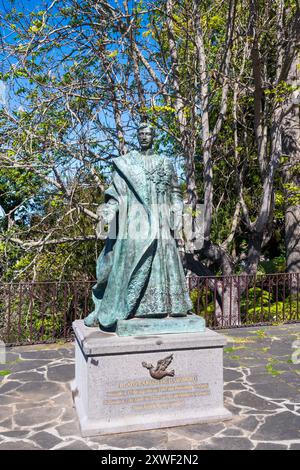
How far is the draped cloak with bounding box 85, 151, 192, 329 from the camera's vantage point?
499cm

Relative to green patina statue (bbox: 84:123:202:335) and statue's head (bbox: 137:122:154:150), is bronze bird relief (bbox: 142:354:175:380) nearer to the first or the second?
green patina statue (bbox: 84:123:202:335)

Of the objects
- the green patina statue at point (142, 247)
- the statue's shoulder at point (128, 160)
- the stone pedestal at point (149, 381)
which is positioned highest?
the statue's shoulder at point (128, 160)

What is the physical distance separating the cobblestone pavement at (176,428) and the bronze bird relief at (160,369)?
22.2 inches

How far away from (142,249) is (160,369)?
1.28 metres

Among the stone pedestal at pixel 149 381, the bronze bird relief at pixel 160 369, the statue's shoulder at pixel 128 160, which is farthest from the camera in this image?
the statue's shoulder at pixel 128 160

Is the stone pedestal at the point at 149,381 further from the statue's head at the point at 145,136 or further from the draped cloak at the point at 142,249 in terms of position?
the statue's head at the point at 145,136

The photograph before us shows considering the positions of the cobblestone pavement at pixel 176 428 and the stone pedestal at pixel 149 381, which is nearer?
the cobblestone pavement at pixel 176 428

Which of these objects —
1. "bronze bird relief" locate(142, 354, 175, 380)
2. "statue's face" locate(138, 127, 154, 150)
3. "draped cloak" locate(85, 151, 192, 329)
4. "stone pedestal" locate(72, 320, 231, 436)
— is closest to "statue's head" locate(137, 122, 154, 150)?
"statue's face" locate(138, 127, 154, 150)

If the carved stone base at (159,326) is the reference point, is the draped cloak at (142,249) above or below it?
above

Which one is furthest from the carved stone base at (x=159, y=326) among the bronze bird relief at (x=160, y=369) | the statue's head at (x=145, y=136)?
the statue's head at (x=145, y=136)

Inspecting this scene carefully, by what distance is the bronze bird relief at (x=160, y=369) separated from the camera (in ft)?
15.6

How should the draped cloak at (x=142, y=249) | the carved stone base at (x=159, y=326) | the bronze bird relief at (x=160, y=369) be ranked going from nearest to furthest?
the bronze bird relief at (x=160, y=369) < the carved stone base at (x=159, y=326) < the draped cloak at (x=142, y=249)
